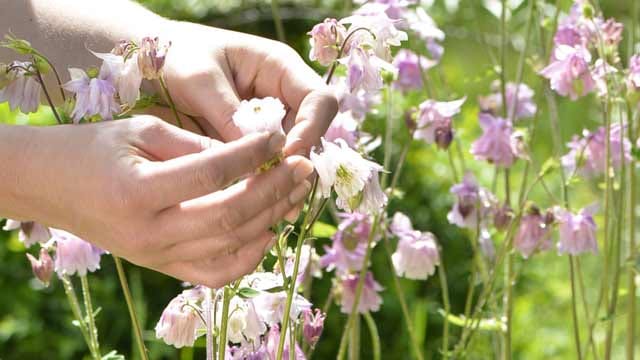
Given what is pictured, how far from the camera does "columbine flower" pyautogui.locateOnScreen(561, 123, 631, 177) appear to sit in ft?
6.10

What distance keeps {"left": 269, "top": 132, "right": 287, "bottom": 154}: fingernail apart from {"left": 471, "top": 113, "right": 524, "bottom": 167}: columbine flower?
102 cm

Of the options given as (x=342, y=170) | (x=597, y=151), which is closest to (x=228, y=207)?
(x=342, y=170)

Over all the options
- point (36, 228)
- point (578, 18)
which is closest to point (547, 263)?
point (578, 18)

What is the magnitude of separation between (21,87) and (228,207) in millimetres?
386

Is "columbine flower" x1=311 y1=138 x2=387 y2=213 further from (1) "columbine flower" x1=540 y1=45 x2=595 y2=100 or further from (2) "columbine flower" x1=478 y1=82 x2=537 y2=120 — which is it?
(2) "columbine flower" x1=478 y1=82 x2=537 y2=120

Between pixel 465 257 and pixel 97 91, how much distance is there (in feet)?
6.93

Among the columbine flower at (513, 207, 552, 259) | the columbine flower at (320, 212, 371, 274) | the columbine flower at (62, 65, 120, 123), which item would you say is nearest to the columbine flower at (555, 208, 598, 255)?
the columbine flower at (513, 207, 552, 259)

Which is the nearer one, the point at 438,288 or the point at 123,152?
A: the point at 123,152

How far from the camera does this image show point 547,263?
3504 millimetres

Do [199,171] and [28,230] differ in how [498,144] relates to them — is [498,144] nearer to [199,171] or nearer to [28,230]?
[28,230]

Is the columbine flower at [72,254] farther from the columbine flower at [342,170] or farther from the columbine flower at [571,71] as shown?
the columbine flower at [571,71]

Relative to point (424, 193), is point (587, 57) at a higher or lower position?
higher

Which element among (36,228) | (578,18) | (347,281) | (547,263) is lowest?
(547,263)

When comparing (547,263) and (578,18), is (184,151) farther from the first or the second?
(547,263)
